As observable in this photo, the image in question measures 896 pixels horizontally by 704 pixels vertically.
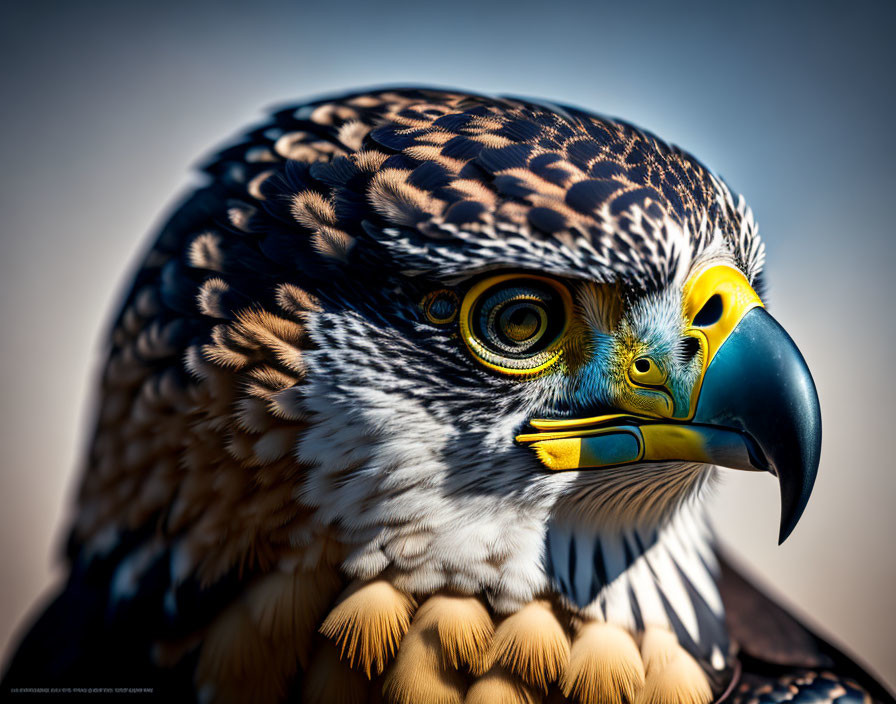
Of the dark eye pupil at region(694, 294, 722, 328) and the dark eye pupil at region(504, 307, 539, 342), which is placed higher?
the dark eye pupil at region(694, 294, 722, 328)

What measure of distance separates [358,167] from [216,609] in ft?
2.89

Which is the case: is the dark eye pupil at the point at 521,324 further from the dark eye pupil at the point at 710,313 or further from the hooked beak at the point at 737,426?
the dark eye pupil at the point at 710,313

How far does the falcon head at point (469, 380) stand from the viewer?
1086 millimetres

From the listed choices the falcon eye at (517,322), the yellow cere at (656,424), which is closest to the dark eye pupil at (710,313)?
the yellow cere at (656,424)

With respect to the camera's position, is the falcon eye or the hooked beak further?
the falcon eye

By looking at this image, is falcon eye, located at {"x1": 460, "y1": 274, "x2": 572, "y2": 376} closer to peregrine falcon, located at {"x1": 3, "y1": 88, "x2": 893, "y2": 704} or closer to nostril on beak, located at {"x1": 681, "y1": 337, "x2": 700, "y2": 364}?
peregrine falcon, located at {"x1": 3, "y1": 88, "x2": 893, "y2": 704}

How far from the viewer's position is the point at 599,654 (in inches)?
46.8

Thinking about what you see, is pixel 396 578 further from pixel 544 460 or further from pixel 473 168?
pixel 473 168

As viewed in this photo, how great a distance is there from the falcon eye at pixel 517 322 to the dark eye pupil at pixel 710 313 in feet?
→ 0.74

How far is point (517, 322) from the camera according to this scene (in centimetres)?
115

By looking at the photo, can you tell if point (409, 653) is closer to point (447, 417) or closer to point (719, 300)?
point (447, 417)

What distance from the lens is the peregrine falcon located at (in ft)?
3.59

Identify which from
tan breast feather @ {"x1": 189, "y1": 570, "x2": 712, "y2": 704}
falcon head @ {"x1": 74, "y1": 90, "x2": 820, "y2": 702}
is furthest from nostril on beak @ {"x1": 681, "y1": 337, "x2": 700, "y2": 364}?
tan breast feather @ {"x1": 189, "y1": 570, "x2": 712, "y2": 704}

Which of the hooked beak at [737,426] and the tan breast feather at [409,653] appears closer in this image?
the hooked beak at [737,426]
